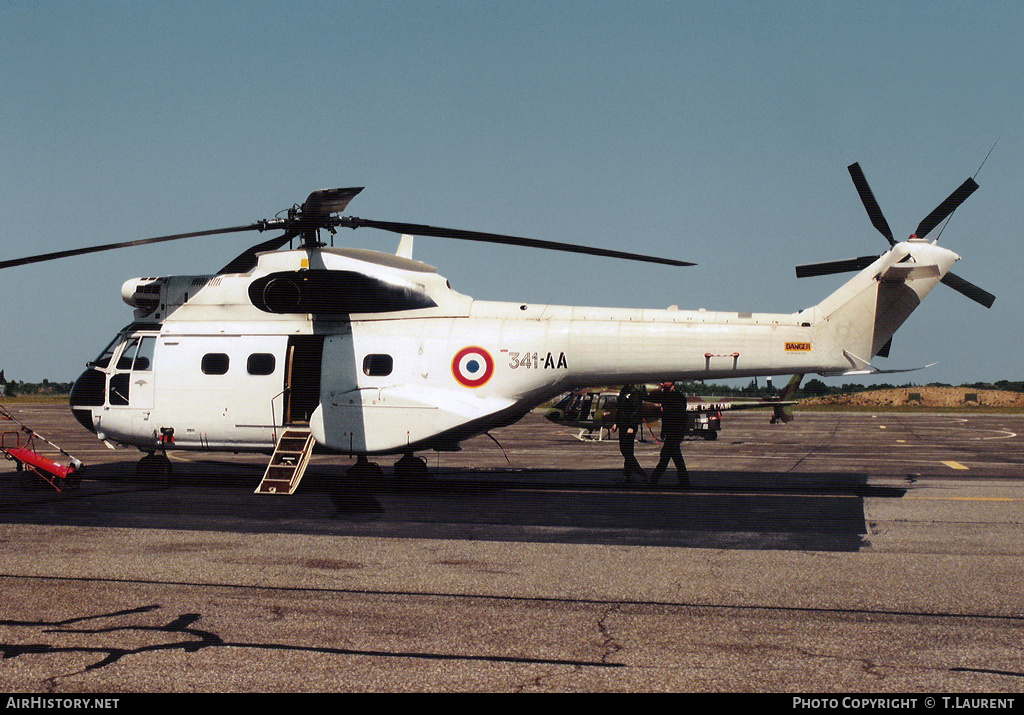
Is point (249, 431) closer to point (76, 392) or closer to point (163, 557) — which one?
point (76, 392)

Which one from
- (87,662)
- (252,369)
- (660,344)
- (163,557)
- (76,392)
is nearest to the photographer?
(87,662)

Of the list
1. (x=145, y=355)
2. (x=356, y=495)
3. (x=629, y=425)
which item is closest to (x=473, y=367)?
(x=356, y=495)

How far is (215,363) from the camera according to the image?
54.7ft

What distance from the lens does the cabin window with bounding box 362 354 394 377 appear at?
16.1 metres

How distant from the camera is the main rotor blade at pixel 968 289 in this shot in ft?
49.4

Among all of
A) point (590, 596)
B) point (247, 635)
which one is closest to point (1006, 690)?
point (590, 596)

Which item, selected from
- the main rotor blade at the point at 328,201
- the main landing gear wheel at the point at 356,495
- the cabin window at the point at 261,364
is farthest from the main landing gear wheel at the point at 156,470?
the main rotor blade at the point at 328,201

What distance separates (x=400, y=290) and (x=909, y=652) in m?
12.1

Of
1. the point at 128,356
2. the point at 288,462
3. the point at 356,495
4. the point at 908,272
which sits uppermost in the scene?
the point at 908,272

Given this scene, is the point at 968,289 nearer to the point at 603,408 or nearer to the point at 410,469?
the point at 410,469

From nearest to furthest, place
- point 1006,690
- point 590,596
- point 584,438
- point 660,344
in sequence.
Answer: point 1006,690
point 590,596
point 660,344
point 584,438

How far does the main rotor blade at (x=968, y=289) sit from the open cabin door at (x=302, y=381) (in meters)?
12.1

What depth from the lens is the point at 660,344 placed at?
15469 mm

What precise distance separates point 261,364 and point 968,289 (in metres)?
13.8
